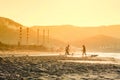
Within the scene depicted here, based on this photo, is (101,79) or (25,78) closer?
(25,78)

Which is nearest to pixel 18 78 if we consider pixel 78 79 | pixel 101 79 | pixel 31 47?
pixel 78 79

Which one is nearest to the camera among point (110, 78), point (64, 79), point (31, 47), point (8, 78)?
point (8, 78)

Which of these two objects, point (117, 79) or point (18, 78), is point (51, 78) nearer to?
point (18, 78)

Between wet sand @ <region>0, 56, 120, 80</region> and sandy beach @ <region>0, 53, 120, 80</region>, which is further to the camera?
sandy beach @ <region>0, 53, 120, 80</region>

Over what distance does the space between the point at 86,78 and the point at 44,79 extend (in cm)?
358

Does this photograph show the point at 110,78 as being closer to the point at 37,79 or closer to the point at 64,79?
the point at 64,79

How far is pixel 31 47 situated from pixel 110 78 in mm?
138662

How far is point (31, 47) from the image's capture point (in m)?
164

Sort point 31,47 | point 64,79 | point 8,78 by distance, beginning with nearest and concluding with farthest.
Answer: point 8,78, point 64,79, point 31,47

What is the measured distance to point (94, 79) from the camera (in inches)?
992

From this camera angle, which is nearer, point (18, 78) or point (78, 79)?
point (18, 78)

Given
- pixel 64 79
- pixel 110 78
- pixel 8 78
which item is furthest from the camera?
pixel 110 78

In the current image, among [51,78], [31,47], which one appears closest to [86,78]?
[51,78]

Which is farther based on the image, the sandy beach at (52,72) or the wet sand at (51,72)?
the sandy beach at (52,72)
